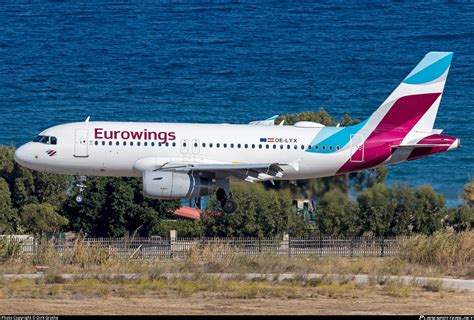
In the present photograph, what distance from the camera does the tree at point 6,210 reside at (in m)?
70.4

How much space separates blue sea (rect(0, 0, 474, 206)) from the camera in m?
132

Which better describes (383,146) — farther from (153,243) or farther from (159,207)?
(159,207)

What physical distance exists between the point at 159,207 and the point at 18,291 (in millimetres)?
34543

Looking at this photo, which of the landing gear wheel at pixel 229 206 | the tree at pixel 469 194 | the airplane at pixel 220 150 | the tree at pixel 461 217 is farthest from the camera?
the tree at pixel 461 217

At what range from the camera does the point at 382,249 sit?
53688mm

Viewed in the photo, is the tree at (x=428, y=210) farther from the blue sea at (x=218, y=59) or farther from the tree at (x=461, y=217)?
the blue sea at (x=218, y=59)

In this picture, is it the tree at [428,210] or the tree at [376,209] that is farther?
the tree at [428,210]

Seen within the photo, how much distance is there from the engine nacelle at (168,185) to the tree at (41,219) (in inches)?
752

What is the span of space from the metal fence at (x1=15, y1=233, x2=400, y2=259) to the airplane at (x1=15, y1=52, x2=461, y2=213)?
7.20ft

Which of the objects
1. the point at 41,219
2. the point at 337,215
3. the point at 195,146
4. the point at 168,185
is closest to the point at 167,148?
the point at 195,146

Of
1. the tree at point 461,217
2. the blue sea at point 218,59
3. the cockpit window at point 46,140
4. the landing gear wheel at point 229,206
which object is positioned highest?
the blue sea at point 218,59

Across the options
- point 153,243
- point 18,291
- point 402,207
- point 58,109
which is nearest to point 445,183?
point 402,207

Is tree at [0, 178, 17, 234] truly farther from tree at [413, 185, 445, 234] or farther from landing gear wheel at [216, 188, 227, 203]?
tree at [413, 185, 445, 234]

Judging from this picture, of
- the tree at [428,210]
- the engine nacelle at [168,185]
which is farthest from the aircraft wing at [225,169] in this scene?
the tree at [428,210]
